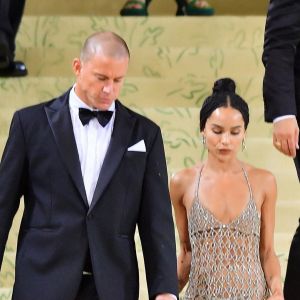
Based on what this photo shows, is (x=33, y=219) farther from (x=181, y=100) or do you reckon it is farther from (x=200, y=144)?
(x=181, y=100)

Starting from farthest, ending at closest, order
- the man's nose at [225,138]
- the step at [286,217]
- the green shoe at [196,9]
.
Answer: the green shoe at [196,9]
the step at [286,217]
the man's nose at [225,138]

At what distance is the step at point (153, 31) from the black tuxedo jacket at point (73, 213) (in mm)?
2704

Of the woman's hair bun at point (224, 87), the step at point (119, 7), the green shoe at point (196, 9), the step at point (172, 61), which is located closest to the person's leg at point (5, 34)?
the step at point (172, 61)

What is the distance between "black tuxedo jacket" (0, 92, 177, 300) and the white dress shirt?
3cm

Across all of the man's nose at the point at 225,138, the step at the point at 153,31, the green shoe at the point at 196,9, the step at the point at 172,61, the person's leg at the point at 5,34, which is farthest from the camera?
the green shoe at the point at 196,9

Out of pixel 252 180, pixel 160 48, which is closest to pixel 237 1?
pixel 160 48

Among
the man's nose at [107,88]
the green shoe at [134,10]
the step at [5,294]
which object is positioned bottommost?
the step at [5,294]

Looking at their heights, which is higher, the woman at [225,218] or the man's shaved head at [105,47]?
the man's shaved head at [105,47]

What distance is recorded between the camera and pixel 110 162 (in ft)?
10.5

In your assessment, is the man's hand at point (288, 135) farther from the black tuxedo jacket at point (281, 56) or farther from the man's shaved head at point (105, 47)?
the man's shaved head at point (105, 47)

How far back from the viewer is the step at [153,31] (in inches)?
233

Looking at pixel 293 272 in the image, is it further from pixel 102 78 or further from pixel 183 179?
pixel 102 78

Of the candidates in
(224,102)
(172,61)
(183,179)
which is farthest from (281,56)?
(172,61)

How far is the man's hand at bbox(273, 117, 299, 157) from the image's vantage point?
11.2 ft
